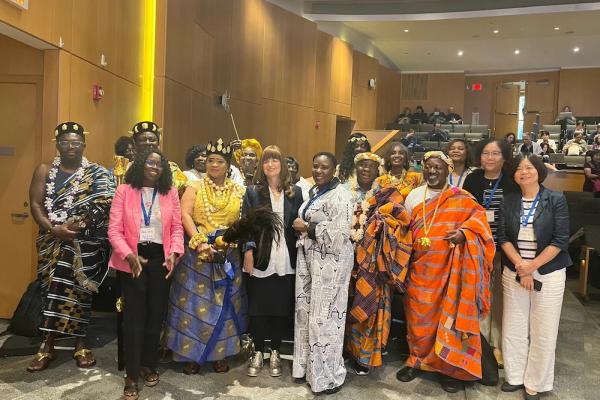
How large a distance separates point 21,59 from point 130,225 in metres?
2.03

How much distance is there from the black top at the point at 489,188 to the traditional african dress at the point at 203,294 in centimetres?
162

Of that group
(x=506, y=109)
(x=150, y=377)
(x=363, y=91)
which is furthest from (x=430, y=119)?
(x=150, y=377)

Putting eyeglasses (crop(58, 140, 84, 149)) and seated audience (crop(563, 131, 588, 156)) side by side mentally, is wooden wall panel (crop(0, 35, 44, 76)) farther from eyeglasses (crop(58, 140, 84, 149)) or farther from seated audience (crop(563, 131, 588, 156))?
seated audience (crop(563, 131, 588, 156))

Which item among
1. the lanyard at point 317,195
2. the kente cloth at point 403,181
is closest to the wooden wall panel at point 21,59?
the lanyard at point 317,195

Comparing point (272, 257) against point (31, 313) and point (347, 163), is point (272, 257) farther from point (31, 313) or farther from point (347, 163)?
point (31, 313)

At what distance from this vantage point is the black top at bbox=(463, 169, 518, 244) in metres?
3.29

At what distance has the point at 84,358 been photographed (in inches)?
128

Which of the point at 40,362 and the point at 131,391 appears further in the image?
the point at 40,362

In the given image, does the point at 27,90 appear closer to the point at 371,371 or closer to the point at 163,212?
the point at 163,212

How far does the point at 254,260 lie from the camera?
10.4ft

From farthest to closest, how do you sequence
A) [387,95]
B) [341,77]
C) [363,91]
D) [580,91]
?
[387,95] → [580,91] → [363,91] → [341,77]

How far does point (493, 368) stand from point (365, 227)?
1.24 m

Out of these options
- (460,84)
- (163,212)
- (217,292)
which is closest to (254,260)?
(217,292)

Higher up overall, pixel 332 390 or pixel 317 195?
pixel 317 195
